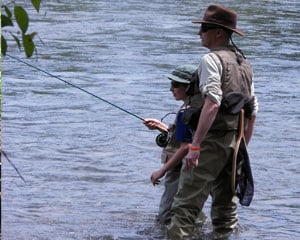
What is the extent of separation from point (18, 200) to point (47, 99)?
5684 mm

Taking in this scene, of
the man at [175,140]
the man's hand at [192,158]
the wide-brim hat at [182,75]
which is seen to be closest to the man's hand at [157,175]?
the man at [175,140]

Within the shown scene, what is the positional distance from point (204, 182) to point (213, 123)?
364 mm

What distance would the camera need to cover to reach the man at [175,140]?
20.5ft

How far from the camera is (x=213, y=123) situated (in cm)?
604

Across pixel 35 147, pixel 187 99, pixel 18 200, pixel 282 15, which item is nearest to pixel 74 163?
pixel 35 147

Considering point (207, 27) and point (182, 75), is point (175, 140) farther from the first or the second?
point (207, 27)

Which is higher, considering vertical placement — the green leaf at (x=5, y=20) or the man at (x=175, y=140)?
the green leaf at (x=5, y=20)

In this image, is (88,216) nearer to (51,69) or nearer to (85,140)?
(85,140)

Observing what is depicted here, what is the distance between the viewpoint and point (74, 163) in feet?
32.5

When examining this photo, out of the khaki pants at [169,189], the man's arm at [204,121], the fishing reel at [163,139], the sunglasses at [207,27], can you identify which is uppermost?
the sunglasses at [207,27]

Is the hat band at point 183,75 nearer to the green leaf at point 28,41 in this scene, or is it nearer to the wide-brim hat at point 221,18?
the wide-brim hat at point 221,18

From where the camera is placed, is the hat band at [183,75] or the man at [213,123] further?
the hat band at [183,75]

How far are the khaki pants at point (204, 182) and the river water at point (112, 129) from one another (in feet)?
1.98

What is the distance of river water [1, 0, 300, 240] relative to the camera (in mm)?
7742
